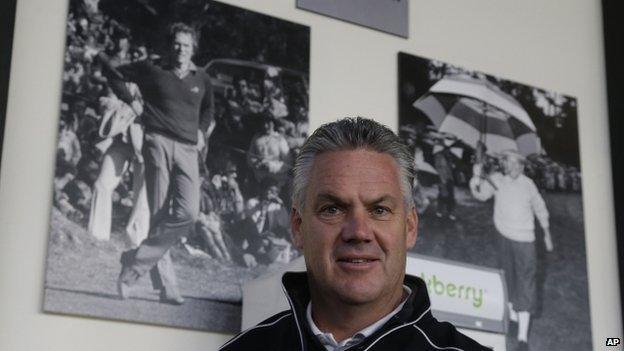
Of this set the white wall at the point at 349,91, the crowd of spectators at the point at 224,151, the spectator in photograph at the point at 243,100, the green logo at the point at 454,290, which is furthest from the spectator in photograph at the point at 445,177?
the spectator in photograph at the point at 243,100

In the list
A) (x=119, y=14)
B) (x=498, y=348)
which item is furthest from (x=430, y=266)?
(x=119, y=14)

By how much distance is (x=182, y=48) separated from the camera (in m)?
3.18

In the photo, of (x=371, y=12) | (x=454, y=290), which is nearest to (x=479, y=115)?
(x=371, y=12)

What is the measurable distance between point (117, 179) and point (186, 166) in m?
0.21

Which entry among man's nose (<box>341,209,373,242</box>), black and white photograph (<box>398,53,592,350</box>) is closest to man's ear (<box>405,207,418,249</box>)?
man's nose (<box>341,209,373,242</box>)

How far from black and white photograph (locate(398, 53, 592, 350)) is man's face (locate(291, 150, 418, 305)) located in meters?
1.55

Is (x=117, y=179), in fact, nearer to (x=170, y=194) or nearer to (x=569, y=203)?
(x=170, y=194)

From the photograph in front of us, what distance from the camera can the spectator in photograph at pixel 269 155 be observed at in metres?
3.20

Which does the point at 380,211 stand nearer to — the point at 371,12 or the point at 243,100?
the point at 243,100

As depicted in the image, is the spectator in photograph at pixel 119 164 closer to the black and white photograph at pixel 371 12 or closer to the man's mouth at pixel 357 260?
the black and white photograph at pixel 371 12

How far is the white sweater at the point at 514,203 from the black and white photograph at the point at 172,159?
0.69 metres

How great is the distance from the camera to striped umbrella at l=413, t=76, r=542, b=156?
11.9 feet

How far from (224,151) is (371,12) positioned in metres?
0.75

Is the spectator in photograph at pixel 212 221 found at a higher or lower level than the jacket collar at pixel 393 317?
higher
